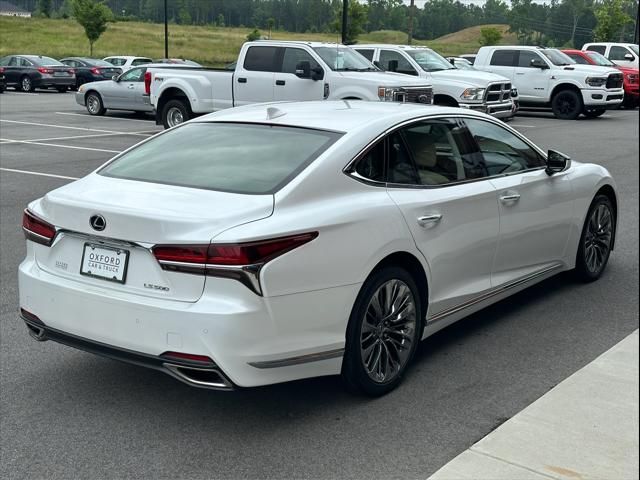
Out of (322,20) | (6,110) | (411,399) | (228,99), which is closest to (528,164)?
(411,399)

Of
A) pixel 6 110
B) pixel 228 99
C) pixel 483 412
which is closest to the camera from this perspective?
pixel 483 412

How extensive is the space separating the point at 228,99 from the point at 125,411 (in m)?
14.5

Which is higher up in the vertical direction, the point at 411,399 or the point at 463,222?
the point at 463,222

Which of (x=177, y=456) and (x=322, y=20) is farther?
(x=322, y=20)

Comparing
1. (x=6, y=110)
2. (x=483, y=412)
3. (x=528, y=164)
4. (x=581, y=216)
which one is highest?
(x=528, y=164)

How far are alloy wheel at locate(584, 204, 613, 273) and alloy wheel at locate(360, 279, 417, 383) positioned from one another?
102 inches

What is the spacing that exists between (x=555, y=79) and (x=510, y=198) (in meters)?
21.9

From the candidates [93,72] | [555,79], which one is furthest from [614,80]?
[93,72]

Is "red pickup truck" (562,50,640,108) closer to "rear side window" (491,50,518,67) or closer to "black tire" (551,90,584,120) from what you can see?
"rear side window" (491,50,518,67)

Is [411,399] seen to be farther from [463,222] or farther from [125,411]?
[125,411]

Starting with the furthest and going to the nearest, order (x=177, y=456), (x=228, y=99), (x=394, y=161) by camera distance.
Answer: (x=228, y=99)
(x=394, y=161)
(x=177, y=456)

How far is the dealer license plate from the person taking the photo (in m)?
4.18

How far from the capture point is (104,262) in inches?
167

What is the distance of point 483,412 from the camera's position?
4.54m
